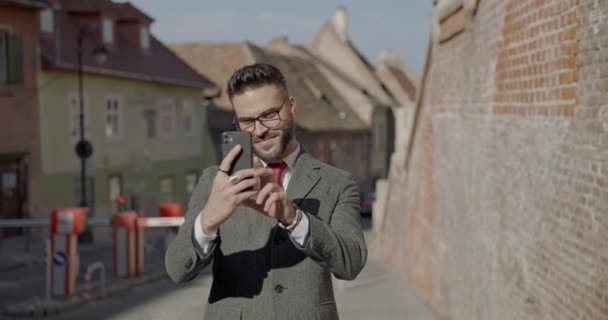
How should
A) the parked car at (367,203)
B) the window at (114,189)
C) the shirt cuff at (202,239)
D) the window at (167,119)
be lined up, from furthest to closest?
1. the parked car at (367,203)
2. the window at (167,119)
3. the window at (114,189)
4. the shirt cuff at (202,239)

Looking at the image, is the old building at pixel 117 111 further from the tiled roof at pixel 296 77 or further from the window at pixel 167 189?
the tiled roof at pixel 296 77

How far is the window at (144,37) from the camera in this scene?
106ft

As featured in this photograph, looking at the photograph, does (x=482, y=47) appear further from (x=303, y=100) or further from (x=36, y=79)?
(x=303, y=100)

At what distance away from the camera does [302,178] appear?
347cm

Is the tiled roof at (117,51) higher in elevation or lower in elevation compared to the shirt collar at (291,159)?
higher

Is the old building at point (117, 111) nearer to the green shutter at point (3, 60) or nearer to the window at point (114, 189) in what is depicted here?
the window at point (114, 189)

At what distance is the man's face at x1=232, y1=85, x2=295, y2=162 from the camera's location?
130 inches

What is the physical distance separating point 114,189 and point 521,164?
920 inches

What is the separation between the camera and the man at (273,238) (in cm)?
328

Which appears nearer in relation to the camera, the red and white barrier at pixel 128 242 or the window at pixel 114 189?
the red and white barrier at pixel 128 242

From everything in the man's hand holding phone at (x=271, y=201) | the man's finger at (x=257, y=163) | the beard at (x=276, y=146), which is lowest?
the man's hand holding phone at (x=271, y=201)

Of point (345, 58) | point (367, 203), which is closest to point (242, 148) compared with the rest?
point (367, 203)

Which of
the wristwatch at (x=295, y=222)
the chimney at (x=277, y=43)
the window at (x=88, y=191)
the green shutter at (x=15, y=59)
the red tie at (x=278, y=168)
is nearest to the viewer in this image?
the wristwatch at (x=295, y=222)

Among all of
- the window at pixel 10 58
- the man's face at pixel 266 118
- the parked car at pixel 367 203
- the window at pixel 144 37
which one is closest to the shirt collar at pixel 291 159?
the man's face at pixel 266 118
